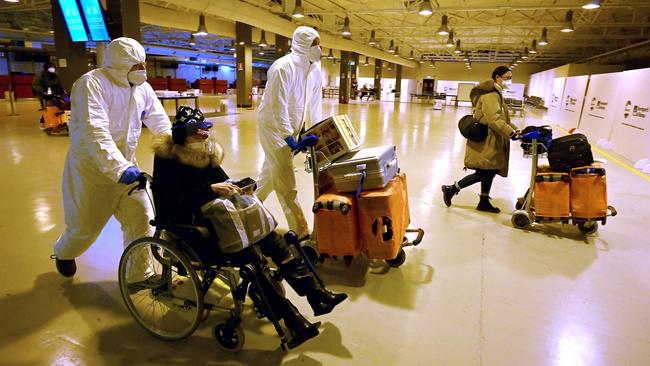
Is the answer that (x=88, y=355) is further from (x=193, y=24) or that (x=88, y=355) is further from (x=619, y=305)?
(x=193, y=24)

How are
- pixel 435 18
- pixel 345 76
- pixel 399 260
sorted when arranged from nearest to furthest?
pixel 399 260 < pixel 435 18 < pixel 345 76

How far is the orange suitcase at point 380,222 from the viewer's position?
7.31 ft

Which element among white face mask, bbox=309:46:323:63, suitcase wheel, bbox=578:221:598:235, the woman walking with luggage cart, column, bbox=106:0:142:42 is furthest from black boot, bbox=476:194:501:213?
column, bbox=106:0:142:42

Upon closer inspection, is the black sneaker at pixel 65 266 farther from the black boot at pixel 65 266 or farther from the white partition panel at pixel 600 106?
the white partition panel at pixel 600 106

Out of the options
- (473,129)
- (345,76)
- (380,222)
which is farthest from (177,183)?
(345,76)

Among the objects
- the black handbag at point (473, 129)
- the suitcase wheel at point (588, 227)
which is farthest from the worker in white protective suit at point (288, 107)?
the suitcase wheel at point (588, 227)

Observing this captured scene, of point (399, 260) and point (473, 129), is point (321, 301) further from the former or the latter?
point (473, 129)

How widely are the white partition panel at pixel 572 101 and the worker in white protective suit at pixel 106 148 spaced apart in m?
12.1

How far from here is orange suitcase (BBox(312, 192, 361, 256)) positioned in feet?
7.35

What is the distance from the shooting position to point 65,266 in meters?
2.34

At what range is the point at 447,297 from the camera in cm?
230

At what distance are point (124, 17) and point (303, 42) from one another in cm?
665

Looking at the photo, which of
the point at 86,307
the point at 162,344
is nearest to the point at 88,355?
the point at 162,344

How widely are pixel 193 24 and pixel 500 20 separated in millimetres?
11988
